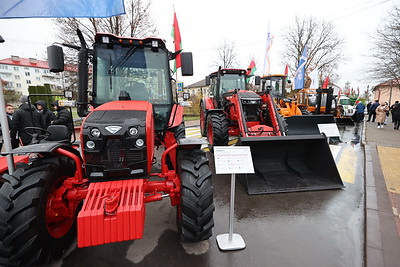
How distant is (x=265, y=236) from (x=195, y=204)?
118 cm

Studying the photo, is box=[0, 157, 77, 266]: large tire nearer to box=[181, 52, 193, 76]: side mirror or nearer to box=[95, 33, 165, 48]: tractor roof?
box=[95, 33, 165, 48]: tractor roof

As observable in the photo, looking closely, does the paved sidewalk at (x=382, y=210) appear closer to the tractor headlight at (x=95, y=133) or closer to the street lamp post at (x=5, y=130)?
the tractor headlight at (x=95, y=133)

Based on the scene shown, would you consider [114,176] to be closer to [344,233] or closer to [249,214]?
[249,214]

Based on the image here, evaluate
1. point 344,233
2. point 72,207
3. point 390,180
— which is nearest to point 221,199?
point 344,233

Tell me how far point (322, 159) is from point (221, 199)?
7.09 feet

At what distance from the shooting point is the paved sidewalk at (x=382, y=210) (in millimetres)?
2287

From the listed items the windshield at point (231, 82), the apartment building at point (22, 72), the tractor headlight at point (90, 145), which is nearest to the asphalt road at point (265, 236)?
the tractor headlight at point (90, 145)

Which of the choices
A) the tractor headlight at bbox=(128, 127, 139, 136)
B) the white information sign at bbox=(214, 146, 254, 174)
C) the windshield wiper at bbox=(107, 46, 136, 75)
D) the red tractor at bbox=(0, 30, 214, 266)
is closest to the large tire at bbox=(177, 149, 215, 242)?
the red tractor at bbox=(0, 30, 214, 266)

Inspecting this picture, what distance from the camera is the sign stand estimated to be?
2.33m

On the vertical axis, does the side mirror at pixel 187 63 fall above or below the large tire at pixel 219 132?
above

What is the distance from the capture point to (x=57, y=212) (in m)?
2.19

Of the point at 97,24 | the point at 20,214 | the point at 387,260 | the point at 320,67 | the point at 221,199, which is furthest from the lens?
the point at 320,67

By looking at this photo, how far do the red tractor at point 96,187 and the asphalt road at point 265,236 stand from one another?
0.32 metres

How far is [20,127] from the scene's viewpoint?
448 centimetres
